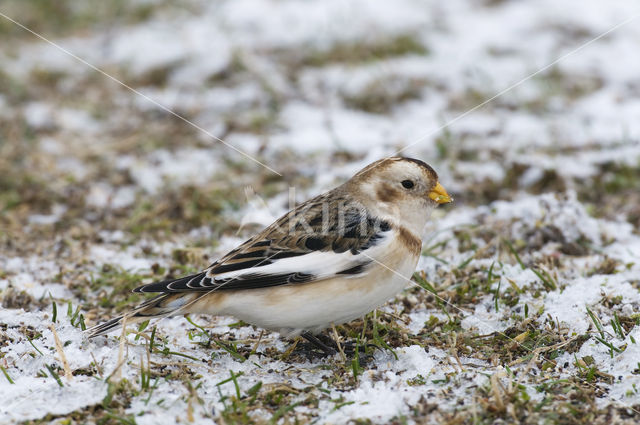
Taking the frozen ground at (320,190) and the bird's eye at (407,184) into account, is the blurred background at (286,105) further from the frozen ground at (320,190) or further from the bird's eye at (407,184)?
the bird's eye at (407,184)

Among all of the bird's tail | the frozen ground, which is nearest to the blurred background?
the frozen ground

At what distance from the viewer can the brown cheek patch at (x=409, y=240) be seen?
3.62 meters

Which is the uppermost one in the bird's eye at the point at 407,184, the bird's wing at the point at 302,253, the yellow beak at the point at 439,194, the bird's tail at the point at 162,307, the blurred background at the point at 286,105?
the blurred background at the point at 286,105

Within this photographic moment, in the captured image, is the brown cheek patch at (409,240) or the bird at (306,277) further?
the brown cheek patch at (409,240)

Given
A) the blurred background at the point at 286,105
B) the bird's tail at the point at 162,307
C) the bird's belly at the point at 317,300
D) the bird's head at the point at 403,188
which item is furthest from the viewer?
the blurred background at the point at 286,105

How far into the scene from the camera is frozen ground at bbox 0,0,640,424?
3.21 m

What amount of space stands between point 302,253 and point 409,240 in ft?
1.80

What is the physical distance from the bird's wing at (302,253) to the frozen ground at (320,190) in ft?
1.38

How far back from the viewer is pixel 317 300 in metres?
3.41

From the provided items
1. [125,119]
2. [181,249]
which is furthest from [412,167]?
[125,119]

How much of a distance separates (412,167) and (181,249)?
1.72 meters

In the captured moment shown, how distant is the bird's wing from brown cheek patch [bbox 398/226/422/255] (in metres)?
0.06

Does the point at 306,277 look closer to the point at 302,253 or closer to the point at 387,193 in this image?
the point at 302,253

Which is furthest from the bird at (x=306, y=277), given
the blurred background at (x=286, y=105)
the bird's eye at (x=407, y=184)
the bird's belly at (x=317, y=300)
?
the blurred background at (x=286, y=105)
